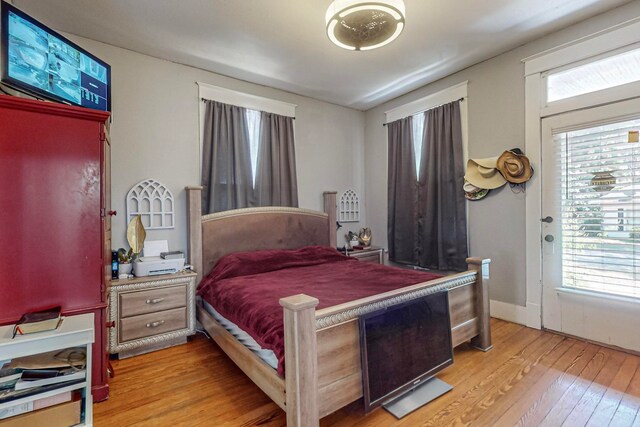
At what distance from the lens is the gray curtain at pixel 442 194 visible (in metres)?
3.52

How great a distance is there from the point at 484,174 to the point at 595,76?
1.17 metres

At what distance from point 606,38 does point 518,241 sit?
1.86 m

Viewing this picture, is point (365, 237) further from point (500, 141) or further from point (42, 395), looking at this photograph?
point (42, 395)

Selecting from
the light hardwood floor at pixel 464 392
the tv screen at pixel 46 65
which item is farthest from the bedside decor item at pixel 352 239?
the tv screen at pixel 46 65

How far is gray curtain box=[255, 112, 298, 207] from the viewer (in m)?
3.71

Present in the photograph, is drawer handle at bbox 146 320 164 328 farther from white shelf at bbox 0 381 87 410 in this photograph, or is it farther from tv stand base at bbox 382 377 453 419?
tv stand base at bbox 382 377 453 419

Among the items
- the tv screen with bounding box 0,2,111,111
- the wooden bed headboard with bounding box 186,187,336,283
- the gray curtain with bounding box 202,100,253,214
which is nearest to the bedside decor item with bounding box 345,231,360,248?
the wooden bed headboard with bounding box 186,187,336,283

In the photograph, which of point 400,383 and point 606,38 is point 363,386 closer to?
point 400,383

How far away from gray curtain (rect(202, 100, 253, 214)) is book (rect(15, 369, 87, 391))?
6.34 ft

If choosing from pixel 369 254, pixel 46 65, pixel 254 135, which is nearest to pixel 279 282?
pixel 369 254

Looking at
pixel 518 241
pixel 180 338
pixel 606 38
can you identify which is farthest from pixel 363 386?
pixel 606 38

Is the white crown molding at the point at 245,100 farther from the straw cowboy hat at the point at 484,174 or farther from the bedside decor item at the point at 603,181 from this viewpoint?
the bedside decor item at the point at 603,181

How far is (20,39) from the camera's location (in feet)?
6.00

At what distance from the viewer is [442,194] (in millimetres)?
3676
